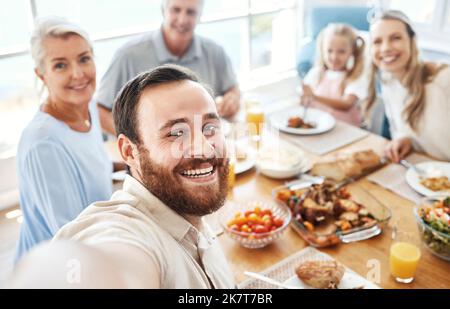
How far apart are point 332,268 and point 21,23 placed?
252 cm

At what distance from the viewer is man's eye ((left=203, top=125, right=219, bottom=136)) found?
0.96 metres

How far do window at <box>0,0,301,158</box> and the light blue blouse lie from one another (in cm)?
103

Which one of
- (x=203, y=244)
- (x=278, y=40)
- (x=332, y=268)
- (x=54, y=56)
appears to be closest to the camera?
(x=203, y=244)

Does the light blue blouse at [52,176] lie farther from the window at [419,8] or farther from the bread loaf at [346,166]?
the window at [419,8]

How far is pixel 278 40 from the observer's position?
4477 mm

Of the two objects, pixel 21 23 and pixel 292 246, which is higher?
pixel 21 23

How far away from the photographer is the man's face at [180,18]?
7.47 ft

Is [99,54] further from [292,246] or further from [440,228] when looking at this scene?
[440,228]

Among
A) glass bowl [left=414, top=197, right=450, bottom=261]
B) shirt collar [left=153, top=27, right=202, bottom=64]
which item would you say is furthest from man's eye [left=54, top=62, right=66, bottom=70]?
glass bowl [left=414, top=197, right=450, bottom=261]

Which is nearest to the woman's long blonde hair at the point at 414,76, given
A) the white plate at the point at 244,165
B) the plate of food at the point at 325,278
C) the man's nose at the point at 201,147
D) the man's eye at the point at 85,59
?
the white plate at the point at 244,165

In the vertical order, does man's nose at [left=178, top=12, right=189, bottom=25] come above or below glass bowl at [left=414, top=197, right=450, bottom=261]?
above

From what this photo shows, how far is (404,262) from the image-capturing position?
1.15m

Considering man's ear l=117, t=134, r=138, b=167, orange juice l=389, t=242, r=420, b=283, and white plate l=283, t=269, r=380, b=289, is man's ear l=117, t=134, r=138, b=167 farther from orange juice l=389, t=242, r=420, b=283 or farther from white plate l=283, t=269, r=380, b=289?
orange juice l=389, t=242, r=420, b=283
